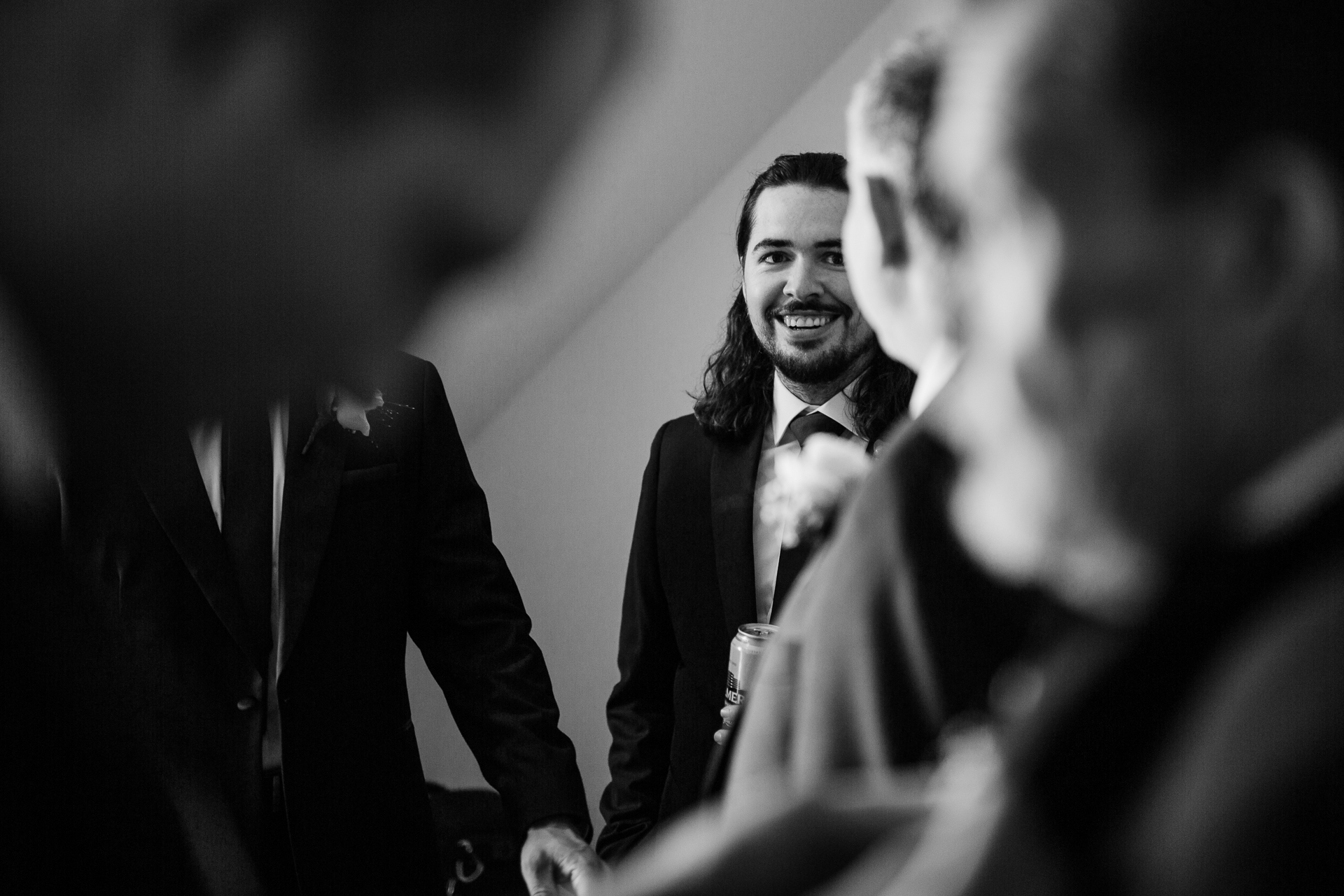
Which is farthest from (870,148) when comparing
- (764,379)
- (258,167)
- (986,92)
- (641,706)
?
(764,379)

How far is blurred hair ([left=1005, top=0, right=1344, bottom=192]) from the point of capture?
0.29 m

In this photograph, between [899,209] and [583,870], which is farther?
[583,870]

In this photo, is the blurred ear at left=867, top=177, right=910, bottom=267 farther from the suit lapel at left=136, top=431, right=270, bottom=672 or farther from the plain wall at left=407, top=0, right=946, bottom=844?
the plain wall at left=407, top=0, right=946, bottom=844

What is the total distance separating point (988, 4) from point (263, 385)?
0.23 metres

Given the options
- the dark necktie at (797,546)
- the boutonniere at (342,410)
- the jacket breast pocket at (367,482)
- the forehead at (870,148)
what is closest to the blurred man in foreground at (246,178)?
the forehead at (870,148)

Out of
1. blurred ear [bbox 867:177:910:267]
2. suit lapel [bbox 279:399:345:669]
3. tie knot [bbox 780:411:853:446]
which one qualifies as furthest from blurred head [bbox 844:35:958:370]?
tie knot [bbox 780:411:853:446]

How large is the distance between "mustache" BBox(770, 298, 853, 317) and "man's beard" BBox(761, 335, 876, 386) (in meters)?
0.05

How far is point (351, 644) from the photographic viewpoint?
1222 mm

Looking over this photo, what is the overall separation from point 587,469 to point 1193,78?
2785 millimetres

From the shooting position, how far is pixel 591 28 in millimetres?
261

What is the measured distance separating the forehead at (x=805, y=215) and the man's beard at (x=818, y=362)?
18 centimetres

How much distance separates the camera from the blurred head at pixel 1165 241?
0.29m

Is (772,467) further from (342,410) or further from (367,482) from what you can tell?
(342,410)

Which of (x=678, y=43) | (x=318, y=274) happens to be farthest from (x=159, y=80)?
(x=678, y=43)
